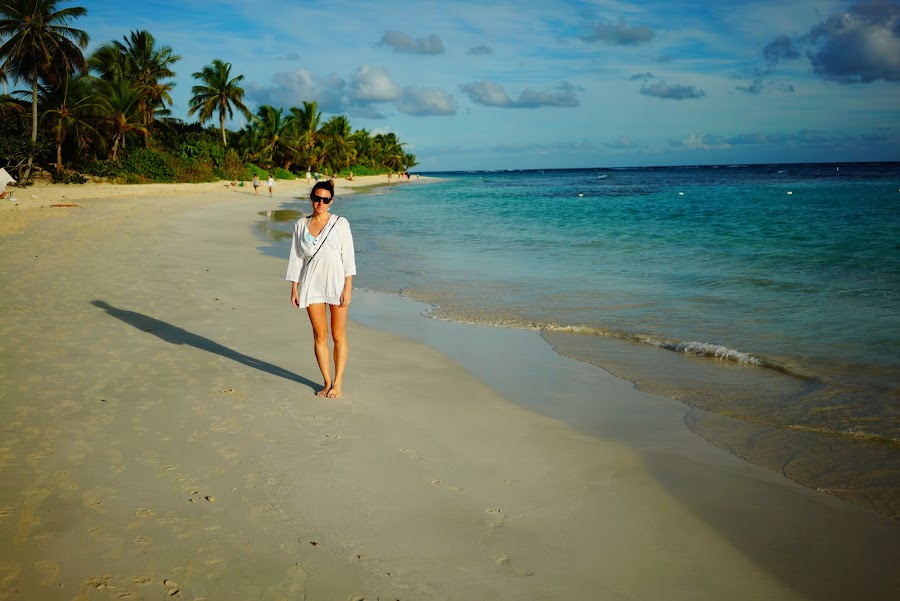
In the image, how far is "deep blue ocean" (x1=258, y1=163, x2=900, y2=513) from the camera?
5.24 meters

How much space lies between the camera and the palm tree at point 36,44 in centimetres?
3183

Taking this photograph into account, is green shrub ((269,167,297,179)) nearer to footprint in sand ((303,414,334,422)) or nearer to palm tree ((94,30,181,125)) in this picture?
palm tree ((94,30,181,125))

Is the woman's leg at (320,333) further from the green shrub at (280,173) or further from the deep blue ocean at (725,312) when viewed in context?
the green shrub at (280,173)

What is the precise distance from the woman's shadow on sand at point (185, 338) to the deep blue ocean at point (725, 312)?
11.0 feet

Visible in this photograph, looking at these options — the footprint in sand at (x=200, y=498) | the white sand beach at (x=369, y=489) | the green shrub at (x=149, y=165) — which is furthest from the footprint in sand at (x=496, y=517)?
the green shrub at (x=149, y=165)

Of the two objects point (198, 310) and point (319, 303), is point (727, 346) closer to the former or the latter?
point (319, 303)

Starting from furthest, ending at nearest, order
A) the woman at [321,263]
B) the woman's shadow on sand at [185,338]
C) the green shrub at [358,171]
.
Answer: the green shrub at [358,171], the woman's shadow on sand at [185,338], the woman at [321,263]

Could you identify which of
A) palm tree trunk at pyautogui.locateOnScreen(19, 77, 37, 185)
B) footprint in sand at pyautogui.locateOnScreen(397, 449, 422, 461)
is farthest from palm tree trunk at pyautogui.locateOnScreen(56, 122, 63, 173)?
footprint in sand at pyautogui.locateOnScreen(397, 449, 422, 461)

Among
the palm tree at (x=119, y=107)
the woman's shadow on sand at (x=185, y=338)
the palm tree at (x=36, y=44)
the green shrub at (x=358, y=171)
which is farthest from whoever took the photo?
the green shrub at (x=358, y=171)

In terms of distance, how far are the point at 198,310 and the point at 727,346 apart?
681 centimetres

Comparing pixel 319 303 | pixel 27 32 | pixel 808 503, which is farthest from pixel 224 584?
pixel 27 32

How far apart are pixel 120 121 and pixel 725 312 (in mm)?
40230

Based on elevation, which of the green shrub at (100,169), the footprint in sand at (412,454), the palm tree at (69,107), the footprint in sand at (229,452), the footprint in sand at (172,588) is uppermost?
the palm tree at (69,107)

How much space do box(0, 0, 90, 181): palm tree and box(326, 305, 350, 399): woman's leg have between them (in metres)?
34.5
